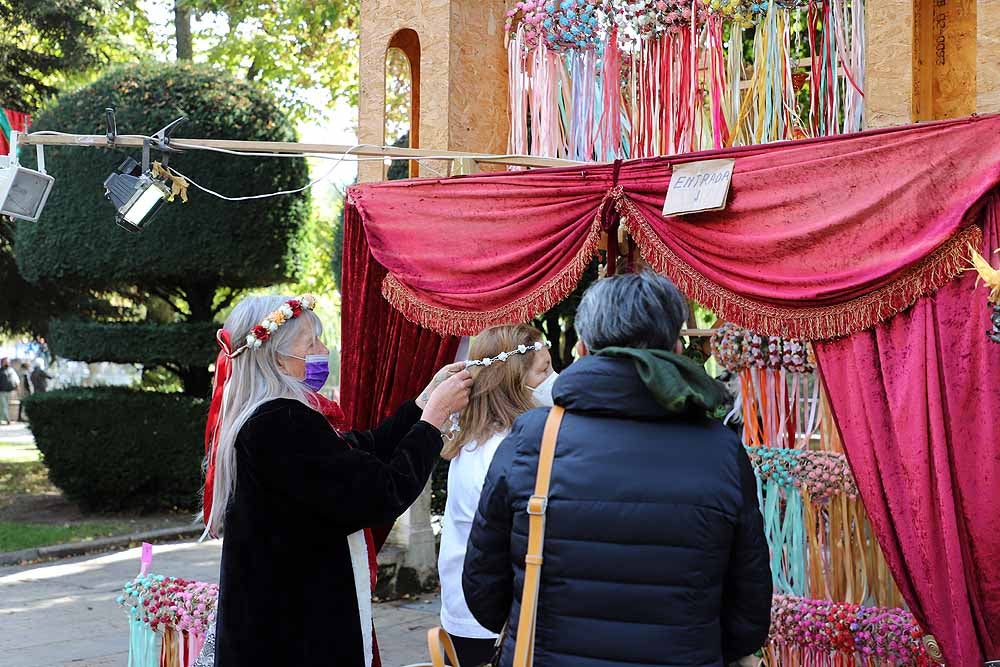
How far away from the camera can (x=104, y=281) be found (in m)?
10.9

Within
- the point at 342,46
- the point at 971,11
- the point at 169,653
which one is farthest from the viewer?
the point at 342,46

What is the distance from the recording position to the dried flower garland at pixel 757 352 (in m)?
5.43

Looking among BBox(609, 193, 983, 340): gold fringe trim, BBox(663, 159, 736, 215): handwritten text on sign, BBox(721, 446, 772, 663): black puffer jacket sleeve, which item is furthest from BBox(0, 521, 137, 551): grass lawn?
BBox(721, 446, 772, 663): black puffer jacket sleeve

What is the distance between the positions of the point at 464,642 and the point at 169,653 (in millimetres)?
1926

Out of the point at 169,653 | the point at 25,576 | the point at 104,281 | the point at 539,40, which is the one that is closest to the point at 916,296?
the point at 539,40

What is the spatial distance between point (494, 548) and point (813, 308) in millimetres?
1776

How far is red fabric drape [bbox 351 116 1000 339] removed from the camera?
3291mm

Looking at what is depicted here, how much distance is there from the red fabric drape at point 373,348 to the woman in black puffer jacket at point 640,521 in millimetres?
2843

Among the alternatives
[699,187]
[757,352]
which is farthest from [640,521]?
[757,352]

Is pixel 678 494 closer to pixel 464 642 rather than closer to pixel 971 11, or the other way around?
pixel 464 642

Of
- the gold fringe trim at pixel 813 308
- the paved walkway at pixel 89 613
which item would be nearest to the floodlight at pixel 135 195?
the gold fringe trim at pixel 813 308

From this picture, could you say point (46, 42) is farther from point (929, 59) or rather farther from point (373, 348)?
point (929, 59)

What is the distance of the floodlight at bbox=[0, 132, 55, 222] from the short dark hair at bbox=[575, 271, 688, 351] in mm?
2982

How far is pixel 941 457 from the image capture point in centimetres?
320
